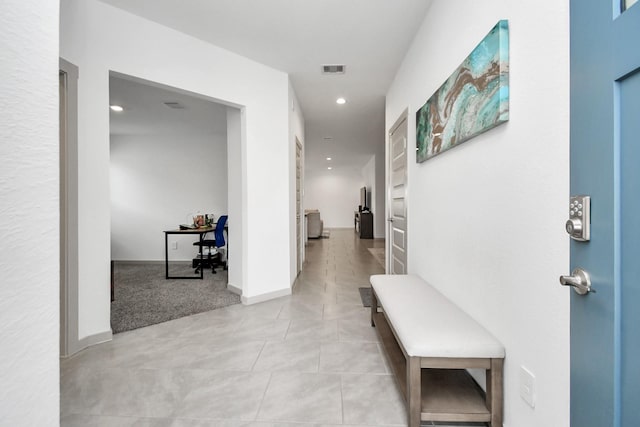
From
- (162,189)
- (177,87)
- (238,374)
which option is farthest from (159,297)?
(162,189)

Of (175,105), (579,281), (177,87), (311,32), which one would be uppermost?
(311,32)

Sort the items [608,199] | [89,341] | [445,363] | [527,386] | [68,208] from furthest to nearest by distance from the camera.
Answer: [89,341], [68,208], [445,363], [527,386], [608,199]

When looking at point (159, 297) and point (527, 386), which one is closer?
point (527, 386)

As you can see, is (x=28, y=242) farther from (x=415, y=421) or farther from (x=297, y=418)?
(x=415, y=421)

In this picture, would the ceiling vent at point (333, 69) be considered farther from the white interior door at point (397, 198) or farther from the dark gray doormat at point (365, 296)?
the dark gray doormat at point (365, 296)

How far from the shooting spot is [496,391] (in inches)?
53.8

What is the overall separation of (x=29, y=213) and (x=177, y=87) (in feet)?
8.14

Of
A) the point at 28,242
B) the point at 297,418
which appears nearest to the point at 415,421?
the point at 297,418

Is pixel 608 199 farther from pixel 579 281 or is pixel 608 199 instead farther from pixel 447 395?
pixel 447 395

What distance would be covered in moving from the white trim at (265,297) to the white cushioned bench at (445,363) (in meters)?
1.96

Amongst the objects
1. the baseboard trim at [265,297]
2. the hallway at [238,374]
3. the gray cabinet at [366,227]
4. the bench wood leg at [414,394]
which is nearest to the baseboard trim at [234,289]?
the baseboard trim at [265,297]

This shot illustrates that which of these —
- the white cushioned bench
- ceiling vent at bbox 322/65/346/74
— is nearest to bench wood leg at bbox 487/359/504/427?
the white cushioned bench

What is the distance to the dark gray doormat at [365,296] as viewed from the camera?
10.9ft

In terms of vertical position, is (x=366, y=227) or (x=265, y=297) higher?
(x=366, y=227)
